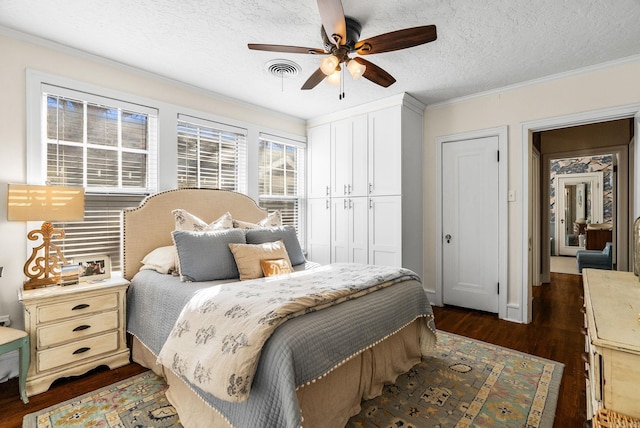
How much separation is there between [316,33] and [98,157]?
221cm

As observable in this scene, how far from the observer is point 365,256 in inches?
158

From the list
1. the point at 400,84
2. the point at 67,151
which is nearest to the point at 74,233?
the point at 67,151

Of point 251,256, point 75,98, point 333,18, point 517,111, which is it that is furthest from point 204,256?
point 517,111

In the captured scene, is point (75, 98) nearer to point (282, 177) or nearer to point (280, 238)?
point (280, 238)

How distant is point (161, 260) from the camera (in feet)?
8.63

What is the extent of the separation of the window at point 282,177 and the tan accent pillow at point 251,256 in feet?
5.41

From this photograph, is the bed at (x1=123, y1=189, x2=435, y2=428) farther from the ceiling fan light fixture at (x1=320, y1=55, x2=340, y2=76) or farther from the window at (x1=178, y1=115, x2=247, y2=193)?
the ceiling fan light fixture at (x1=320, y1=55, x2=340, y2=76)

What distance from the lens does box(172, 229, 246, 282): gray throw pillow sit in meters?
2.40

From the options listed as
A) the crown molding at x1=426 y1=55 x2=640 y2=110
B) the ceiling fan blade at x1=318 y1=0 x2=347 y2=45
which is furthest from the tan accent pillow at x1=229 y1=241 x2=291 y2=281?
the crown molding at x1=426 y1=55 x2=640 y2=110

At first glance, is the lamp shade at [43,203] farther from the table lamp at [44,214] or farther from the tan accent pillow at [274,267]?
the tan accent pillow at [274,267]

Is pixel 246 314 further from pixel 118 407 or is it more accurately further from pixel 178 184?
pixel 178 184

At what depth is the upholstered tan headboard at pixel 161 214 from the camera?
110 inches

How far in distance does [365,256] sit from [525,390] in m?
2.14

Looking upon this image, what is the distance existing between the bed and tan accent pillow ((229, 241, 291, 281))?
60 mm
